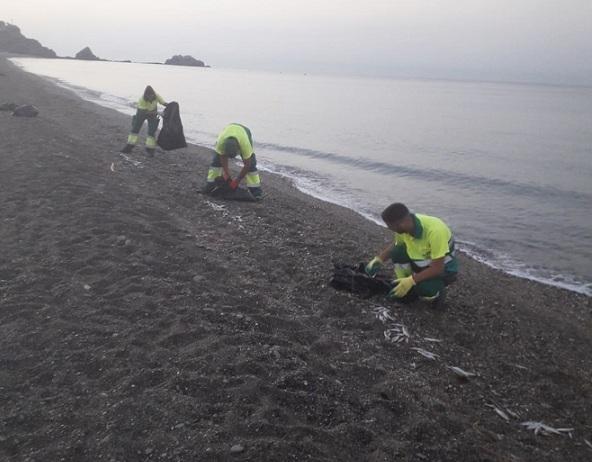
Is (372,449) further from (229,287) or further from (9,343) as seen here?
(9,343)

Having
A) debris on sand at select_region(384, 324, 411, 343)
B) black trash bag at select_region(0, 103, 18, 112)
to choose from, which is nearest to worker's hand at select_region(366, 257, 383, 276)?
debris on sand at select_region(384, 324, 411, 343)

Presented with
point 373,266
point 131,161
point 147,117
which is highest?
point 147,117

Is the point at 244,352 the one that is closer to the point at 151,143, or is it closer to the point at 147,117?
the point at 151,143

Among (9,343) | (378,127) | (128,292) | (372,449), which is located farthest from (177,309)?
(378,127)

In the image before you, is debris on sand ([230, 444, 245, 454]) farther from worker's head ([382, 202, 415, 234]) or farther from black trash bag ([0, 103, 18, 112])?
black trash bag ([0, 103, 18, 112])

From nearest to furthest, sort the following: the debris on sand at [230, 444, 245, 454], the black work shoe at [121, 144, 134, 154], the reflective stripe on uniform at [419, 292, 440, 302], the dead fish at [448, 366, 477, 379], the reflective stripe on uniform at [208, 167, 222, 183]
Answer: the debris on sand at [230, 444, 245, 454]
the dead fish at [448, 366, 477, 379]
the reflective stripe on uniform at [419, 292, 440, 302]
the reflective stripe on uniform at [208, 167, 222, 183]
the black work shoe at [121, 144, 134, 154]

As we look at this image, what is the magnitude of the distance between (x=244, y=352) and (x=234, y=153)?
538cm

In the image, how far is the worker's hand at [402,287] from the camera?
520 centimetres

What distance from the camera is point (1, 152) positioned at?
34.7ft

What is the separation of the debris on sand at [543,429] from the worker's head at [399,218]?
2080mm

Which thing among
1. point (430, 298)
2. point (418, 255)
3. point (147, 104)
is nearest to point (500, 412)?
point (430, 298)

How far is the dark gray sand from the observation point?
3.30 meters

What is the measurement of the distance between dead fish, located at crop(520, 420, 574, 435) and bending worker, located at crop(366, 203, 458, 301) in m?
Answer: 1.73

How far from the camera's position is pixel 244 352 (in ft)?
13.6
